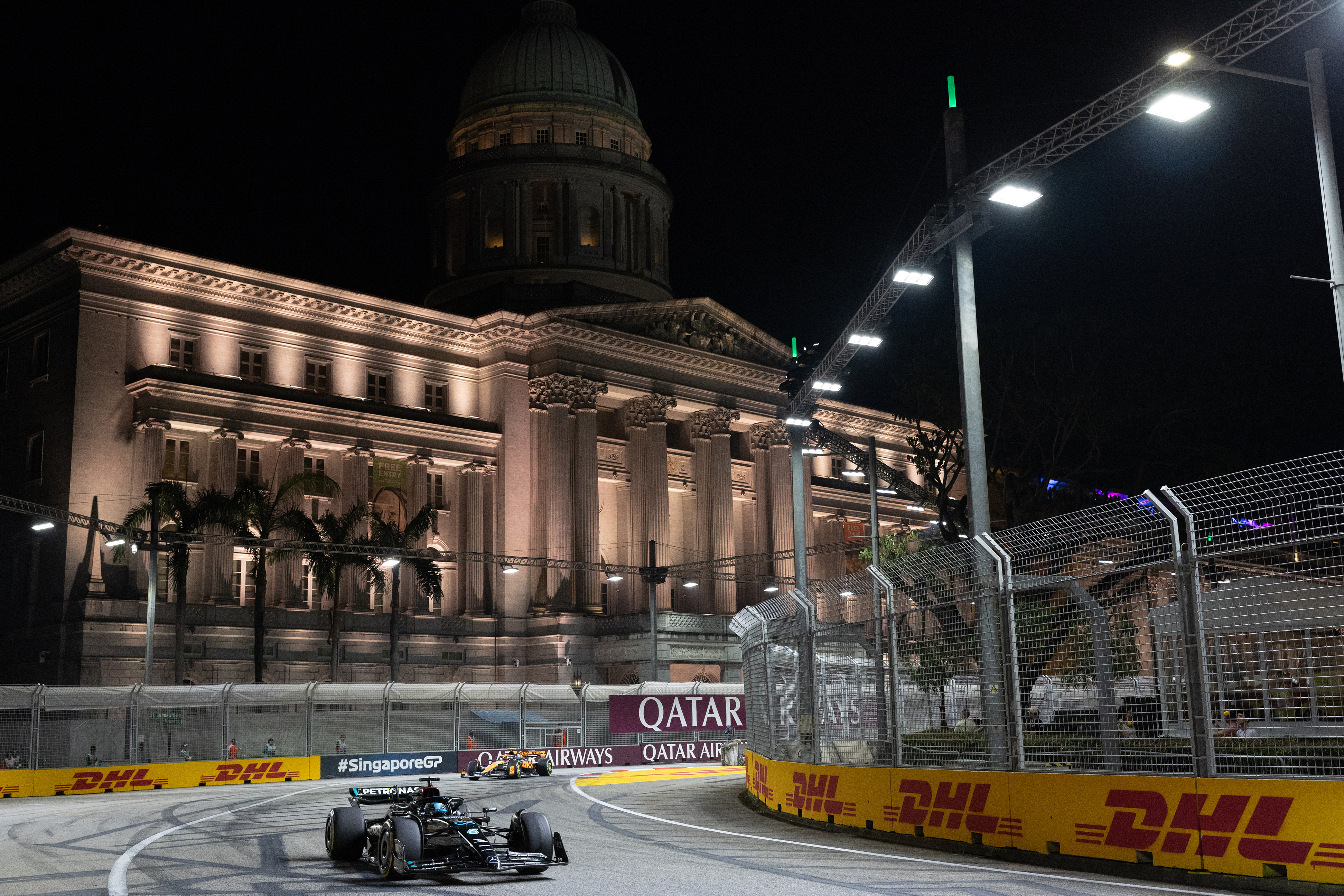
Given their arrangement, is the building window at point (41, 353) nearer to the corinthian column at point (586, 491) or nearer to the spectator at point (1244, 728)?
the corinthian column at point (586, 491)

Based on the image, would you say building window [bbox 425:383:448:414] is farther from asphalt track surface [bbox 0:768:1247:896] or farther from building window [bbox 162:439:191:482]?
asphalt track surface [bbox 0:768:1247:896]

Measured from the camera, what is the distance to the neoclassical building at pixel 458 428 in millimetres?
55344

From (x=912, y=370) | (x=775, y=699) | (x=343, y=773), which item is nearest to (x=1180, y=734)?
(x=775, y=699)

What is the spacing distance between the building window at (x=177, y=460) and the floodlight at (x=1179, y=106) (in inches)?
1906

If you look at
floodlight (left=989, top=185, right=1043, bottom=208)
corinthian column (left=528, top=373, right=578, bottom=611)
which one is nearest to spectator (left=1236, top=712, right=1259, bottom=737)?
floodlight (left=989, top=185, right=1043, bottom=208)

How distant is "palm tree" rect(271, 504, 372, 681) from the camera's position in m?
52.2

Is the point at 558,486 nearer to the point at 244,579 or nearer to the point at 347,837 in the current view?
the point at 244,579

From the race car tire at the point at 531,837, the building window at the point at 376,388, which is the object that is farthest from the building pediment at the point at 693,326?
the race car tire at the point at 531,837

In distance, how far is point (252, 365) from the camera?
61.9 meters

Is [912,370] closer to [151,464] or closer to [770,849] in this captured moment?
[770,849]

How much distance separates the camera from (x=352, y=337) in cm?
6550

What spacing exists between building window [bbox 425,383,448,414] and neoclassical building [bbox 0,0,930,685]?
19 centimetres

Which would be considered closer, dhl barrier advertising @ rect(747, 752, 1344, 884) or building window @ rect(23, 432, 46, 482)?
dhl barrier advertising @ rect(747, 752, 1344, 884)

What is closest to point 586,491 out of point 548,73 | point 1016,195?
point 548,73
